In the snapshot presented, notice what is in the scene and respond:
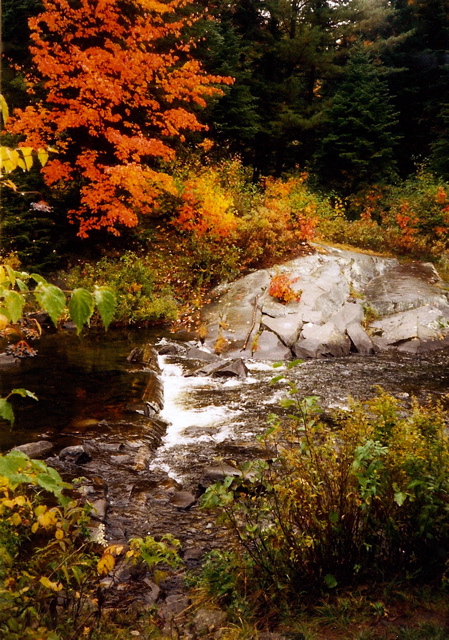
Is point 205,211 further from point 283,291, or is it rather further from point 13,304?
point 13,304

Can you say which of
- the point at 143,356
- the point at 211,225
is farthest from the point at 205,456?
the point at 211,225

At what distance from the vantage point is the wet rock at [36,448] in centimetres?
572

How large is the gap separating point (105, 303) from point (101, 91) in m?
11.8

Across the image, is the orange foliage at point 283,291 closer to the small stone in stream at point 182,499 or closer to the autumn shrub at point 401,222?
the autumn shrub at point 401,222

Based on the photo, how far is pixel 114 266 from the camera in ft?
44.3

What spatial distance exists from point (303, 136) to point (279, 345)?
16.1 meters

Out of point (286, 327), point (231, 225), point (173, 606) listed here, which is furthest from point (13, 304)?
point (231, 225)

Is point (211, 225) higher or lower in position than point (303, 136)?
lower

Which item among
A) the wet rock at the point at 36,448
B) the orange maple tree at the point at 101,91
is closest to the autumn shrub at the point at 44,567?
the wet rock at the point at 36,448

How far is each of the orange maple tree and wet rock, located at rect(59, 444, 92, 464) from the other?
8.40 m

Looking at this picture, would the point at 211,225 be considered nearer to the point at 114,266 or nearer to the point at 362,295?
the point at 114,266

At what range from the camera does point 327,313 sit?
40.5 ft

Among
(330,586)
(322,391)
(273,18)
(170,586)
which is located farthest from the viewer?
(273,18)

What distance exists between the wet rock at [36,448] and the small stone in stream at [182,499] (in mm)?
1944
